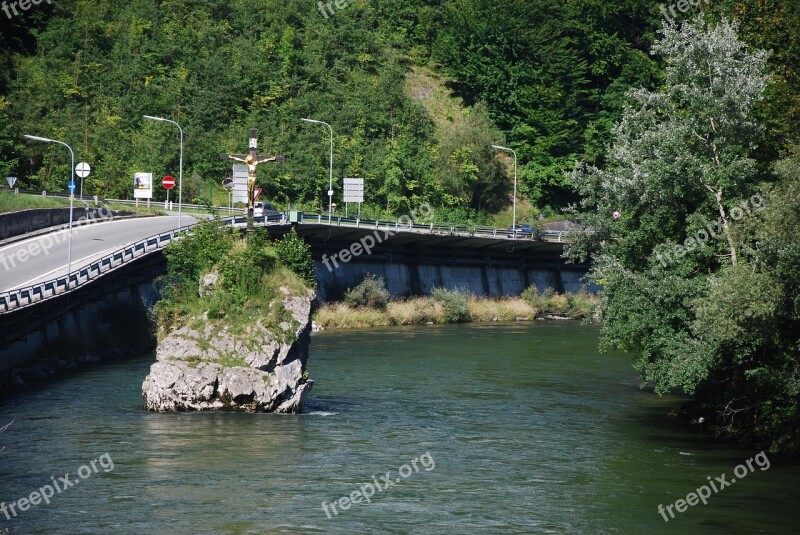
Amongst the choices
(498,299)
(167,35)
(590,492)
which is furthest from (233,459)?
(167,35)

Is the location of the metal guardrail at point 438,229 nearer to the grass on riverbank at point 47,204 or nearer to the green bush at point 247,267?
the grass on riverbank at point 47,204

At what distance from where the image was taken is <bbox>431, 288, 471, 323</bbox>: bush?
292 feet

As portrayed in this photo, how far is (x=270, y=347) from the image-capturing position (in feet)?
139

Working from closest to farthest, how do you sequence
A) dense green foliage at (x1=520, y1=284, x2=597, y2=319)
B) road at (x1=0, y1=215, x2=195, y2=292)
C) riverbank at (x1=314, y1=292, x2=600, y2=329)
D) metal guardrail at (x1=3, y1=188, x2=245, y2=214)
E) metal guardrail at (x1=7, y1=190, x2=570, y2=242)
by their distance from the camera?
road at (x1=0, y1=215, x2=195, y2=292), riverbank at (x1=314, y1=292, x2=600, y2=329), metal guardrail at (x1=7, y1=190, x2=570, y2=242), metal guardrail at (x1=3, y1=188, x2=245, y2=214), dense green foliage at (x1=520, y1=284, x2=597, y2=319)

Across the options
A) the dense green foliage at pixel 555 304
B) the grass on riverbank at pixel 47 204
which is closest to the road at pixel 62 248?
the grass on riverbank at pixel 47 204

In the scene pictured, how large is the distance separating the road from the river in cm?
1114

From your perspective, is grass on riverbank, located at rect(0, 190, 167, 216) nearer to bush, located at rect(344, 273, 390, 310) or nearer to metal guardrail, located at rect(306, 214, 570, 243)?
metal guardrail, located at rect(306, 214, 570, 243)

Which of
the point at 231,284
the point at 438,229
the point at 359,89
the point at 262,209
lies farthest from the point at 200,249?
the point at 359,89

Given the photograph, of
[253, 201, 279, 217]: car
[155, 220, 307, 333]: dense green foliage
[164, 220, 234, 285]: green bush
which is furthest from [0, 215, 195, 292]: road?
[155, 220, 307, 333]: dense green foliage

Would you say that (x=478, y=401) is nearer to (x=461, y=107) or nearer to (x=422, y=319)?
(x=422, y=319)

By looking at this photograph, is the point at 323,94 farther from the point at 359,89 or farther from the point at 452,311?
the point at 452,311

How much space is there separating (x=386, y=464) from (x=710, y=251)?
14.3 meters

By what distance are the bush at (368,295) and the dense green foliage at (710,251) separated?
133ft

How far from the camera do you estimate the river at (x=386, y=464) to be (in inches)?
1163
